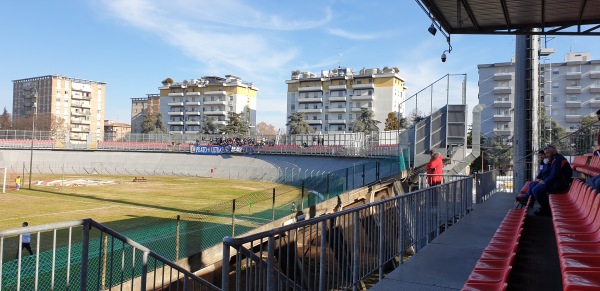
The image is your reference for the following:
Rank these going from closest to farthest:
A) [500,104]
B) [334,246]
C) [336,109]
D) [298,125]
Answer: [334,246] → [500,104] → [298,125] → [336,109]

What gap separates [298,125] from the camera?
94500mm

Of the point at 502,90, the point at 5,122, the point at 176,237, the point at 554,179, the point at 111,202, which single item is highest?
the point at 502,90

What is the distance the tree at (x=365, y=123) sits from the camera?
8888 cm

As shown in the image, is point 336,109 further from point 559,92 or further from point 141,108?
point 141,108

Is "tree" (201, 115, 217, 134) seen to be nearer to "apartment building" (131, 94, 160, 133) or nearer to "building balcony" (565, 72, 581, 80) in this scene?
"apartment building" (131, 94, 160, 133)

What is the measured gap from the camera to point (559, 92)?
81562mm

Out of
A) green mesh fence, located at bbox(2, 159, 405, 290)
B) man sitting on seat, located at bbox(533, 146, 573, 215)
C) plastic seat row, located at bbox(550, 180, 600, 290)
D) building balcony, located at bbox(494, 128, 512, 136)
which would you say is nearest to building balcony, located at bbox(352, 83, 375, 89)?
building balcony, located at bbox(494, 128, 512, 136)

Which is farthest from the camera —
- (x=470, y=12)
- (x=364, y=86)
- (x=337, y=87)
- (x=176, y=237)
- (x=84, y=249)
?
(x=337, y=87)

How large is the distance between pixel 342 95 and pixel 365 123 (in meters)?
13.5

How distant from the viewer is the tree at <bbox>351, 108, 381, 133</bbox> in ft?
292

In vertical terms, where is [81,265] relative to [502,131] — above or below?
below

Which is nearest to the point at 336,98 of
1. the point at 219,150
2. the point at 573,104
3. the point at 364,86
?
the point at 364,86

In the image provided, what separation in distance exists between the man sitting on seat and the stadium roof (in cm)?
373

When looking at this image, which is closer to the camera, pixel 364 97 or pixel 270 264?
pixel 270 264
